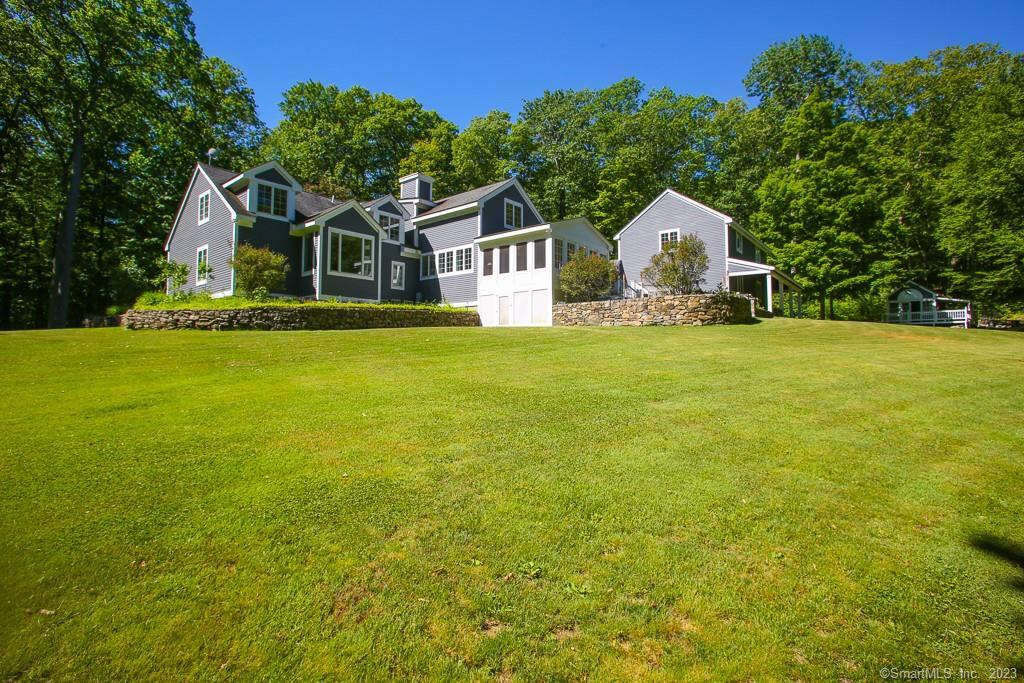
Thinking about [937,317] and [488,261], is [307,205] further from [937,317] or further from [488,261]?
[937,317]

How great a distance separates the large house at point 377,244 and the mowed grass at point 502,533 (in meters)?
16.2

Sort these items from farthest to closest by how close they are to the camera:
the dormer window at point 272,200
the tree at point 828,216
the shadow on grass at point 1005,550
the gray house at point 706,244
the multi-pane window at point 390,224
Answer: the tree at point 828,216 < the multi-pane window at point 390,224 < the gray house at point 706,244 < the dormer window at point 272,200 < the shadow on grass at point 1005,550

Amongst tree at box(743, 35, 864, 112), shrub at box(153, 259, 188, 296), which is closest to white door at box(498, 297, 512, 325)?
shrub at box(153, 259, 188, 296)

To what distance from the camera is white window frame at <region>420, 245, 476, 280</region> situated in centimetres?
2631

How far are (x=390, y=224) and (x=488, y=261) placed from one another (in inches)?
268

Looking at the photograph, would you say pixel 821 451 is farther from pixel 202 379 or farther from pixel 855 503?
pixel 202 379

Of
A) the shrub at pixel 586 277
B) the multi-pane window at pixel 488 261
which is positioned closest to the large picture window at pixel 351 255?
the multi-pane window at pixel 488 261

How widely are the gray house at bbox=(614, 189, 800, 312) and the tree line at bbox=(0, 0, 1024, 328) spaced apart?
402 centimetres

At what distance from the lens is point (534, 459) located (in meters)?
4.73

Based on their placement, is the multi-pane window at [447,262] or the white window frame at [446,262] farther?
the multi-pane window at [447,262]

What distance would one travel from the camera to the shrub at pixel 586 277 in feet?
71.7

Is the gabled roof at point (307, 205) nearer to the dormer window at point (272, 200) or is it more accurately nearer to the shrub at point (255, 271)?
the dormer window at point (272, 200)

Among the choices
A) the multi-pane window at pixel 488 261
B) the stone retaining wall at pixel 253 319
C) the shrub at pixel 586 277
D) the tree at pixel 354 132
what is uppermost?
the tree at pixel 354 132

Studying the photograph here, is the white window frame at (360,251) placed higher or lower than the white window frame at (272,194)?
lower
